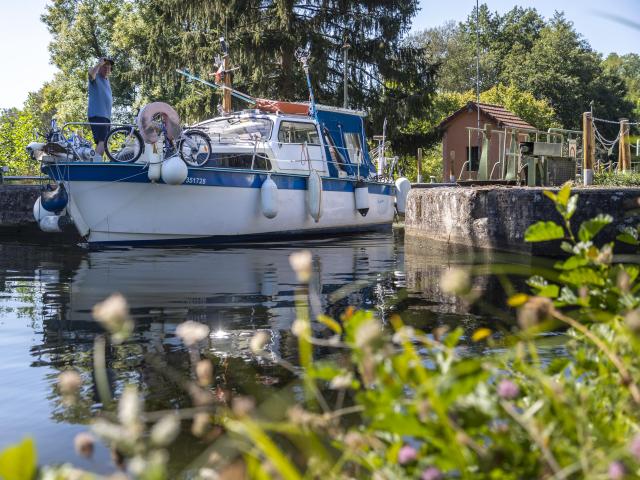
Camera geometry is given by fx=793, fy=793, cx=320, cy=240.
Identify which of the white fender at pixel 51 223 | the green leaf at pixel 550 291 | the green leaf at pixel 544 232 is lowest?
the white fender at pixel 51 223

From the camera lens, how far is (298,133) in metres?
15.6

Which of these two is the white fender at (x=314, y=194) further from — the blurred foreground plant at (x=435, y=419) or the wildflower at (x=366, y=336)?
the wildflower at (x=366, y=336)

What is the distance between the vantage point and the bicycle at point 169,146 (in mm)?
13062

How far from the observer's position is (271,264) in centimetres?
1005

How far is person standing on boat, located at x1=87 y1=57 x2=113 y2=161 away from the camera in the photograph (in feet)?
40.2

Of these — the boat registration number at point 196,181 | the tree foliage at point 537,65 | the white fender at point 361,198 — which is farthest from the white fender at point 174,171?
the tree foliage at point 537,65

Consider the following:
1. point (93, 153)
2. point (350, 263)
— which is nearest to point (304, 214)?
point (93, 153)

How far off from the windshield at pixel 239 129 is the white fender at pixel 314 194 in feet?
3.79

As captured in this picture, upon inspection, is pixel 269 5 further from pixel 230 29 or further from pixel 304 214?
pixel 304 214

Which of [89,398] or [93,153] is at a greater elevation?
[93,153]

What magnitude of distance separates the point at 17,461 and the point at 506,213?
29.5ft

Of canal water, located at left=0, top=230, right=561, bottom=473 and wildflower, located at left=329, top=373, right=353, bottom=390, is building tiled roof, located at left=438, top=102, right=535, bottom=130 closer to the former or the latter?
canal water, located at left=0, top=230, right=561, bottom=473

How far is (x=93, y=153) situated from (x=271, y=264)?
498cm

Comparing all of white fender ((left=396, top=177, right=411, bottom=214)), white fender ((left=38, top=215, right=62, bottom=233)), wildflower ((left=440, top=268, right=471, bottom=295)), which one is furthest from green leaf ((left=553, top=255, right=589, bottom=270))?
white fender ((left=396, top=177, right=411, bottom=214))
